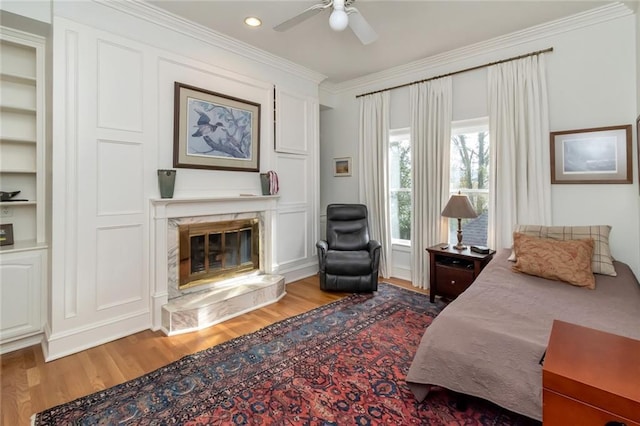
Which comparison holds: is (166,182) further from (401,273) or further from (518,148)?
(518,148)

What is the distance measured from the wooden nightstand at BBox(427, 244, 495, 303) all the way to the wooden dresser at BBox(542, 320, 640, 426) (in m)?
2.12

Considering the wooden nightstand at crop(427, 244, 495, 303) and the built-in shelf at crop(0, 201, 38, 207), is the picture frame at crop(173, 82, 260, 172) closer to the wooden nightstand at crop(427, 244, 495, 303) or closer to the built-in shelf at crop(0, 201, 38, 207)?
the built-in shelf at crop(0, 201, 38, 207)

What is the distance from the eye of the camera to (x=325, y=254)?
12.5ft

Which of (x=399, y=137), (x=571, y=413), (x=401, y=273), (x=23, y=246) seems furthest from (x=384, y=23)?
(x=23, y=246)

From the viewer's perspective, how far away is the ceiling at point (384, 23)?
271 cm

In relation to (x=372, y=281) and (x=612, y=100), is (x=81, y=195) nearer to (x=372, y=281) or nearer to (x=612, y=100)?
(x=372, y=281)

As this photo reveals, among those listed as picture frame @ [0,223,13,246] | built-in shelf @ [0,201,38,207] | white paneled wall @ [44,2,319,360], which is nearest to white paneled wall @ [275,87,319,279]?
white paneled wall @ [44,2,319,360]

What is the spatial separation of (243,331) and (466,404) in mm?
1872

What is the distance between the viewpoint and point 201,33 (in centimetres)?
314

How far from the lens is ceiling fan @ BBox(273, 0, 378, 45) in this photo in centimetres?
215

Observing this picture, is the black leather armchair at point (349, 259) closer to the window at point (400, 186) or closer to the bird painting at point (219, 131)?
the window at point (400, 186)

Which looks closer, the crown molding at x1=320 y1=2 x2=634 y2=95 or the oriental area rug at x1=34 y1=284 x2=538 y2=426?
the oriental area rug at x1=34 y1=284 x2=538 y2=426

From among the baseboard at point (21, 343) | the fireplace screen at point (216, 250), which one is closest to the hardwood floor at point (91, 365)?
the baseboard at point (21, 343)

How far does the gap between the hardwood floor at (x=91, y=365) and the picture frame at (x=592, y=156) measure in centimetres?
317
